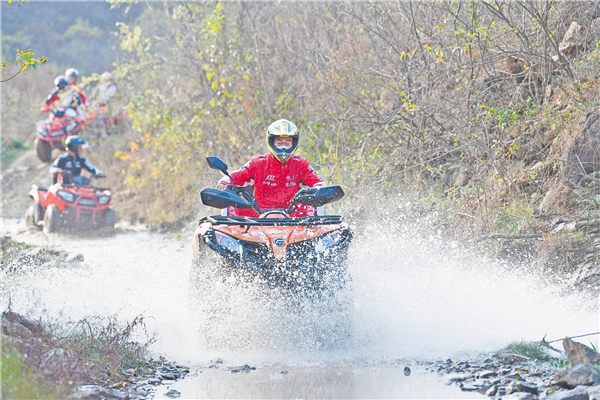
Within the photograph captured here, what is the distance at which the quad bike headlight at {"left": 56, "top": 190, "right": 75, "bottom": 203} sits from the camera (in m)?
16.6

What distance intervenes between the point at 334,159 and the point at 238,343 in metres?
6.82

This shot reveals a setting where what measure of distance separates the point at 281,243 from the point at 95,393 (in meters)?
2.30

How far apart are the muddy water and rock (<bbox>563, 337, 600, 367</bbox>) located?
95cm

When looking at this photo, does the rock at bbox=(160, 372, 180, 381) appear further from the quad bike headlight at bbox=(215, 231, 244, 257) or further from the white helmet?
the white helmet

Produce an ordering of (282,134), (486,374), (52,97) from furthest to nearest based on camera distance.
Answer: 1. (52,97)
2. (282,134)
3. (486,374)

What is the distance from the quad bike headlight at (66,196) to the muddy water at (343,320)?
6.58m

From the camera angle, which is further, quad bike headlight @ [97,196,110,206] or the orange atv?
quad bike headlight @ [97,196,110,206]

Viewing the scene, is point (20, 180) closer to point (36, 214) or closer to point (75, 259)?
point (36, 214)

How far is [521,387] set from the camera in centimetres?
539

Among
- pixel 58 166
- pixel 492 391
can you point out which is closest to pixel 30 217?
pixel 58 166

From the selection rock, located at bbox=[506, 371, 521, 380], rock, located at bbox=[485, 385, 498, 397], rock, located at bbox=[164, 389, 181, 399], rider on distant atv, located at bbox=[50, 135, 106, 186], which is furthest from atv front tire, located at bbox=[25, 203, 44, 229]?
rock, located at bbox=[485, 385, 498, 397]

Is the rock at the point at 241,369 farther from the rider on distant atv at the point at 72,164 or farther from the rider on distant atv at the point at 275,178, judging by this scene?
the rider on distant atv at the point at 72,164

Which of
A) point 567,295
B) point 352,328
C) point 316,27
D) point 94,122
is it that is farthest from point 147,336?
point 94,122

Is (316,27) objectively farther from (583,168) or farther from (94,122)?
(94,122)
